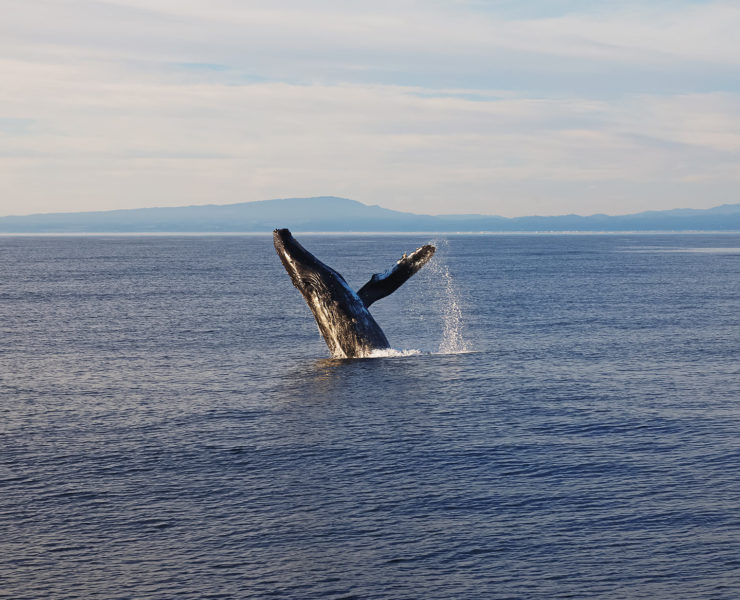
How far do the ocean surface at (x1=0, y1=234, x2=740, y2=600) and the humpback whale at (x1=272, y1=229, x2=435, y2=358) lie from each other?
1.21 meters

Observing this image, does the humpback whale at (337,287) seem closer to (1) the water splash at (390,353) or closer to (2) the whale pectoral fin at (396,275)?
(2) the whale pectoral fin at (396,275)

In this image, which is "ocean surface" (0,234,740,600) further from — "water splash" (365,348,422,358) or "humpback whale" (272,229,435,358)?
"humpback whale" (272,229,435,358)

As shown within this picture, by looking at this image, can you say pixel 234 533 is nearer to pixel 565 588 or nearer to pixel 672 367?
pixel 565 588

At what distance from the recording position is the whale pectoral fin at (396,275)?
27.5 m

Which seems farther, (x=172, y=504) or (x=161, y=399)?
(x=161, y=399)

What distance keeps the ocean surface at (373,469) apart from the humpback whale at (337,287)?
1208 mm

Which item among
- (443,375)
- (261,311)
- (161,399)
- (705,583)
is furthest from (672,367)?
(261,311)

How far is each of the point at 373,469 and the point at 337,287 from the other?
39.2 feet

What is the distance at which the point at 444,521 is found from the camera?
44.8 ft

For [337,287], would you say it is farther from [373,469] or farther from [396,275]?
[373,469]

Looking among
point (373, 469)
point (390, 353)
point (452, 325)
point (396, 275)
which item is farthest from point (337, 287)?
point (452, 325)

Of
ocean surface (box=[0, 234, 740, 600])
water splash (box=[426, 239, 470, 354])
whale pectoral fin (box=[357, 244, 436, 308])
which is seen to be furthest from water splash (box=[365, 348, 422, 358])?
whale pectoral fin (box=[357, 244, 436, 308])

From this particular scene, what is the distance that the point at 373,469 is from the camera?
16375 mm

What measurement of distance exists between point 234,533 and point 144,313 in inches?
1438
